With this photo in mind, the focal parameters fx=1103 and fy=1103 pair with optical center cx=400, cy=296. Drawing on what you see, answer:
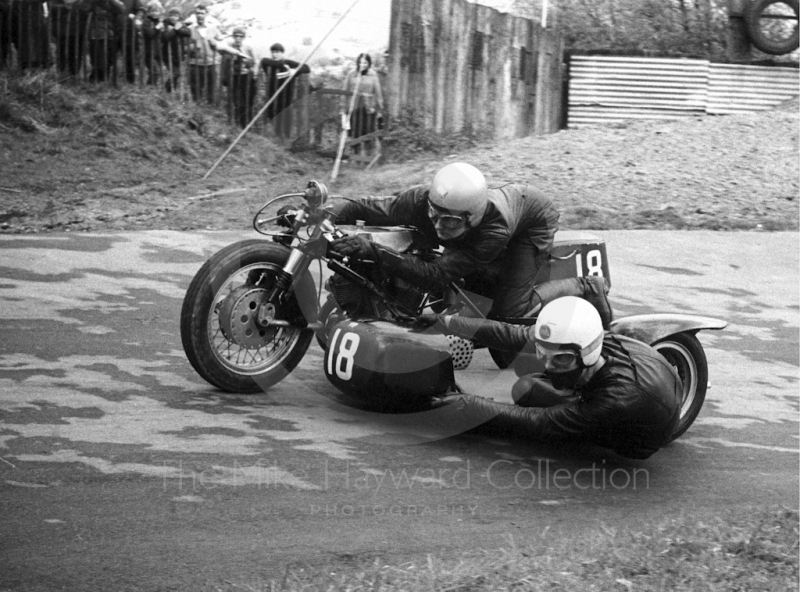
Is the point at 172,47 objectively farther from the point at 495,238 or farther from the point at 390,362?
the point at 390,362

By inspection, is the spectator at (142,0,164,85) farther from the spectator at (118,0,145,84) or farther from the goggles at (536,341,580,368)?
the goggles at (536,341,580,368)

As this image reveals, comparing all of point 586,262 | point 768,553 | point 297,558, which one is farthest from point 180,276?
point 768,553

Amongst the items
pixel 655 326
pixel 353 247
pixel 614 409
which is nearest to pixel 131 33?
pixel 353 247

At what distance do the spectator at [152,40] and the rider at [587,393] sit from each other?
1027 centimetres

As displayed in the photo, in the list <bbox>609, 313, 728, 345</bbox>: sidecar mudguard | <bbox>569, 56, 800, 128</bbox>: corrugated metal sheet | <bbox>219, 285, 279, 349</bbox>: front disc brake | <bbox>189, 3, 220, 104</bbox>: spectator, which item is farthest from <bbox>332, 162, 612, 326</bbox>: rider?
<bbox>569, 56, 800, 128</bbox>: corrugated metal sheet

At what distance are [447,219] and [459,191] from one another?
0.18 m

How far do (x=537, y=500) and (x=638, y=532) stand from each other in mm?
543

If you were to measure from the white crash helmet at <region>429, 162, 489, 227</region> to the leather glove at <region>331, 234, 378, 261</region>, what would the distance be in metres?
0.46

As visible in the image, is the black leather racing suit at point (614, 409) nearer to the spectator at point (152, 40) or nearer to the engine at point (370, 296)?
the engine at point (370, 296)

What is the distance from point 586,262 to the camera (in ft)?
23.2

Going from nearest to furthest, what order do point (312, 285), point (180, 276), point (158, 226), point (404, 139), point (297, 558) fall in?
point (297, 558), point (312, 285), point (180, 276), point (158, 226), point (404, 139)

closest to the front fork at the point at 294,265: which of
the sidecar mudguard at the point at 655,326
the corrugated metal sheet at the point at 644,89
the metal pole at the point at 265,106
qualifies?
the sidecar mudguard at the point at 655,326

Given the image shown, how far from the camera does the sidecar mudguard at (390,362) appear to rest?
19.7 ft

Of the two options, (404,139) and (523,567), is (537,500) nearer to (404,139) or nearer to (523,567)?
(523,567)
